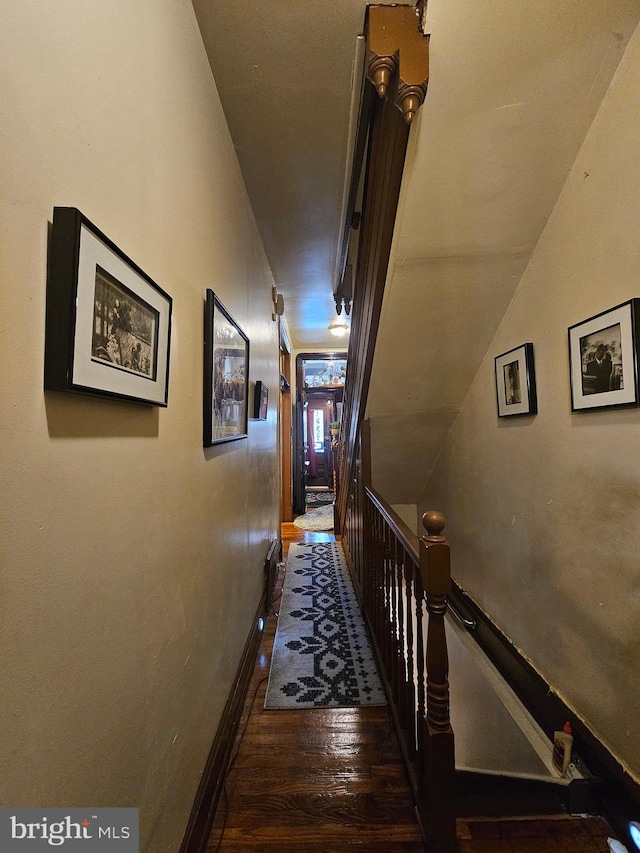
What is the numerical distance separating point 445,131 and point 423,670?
77.2 inches

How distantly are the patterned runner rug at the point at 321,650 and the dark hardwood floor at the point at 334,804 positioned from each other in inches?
5.8

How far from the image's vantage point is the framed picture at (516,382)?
67.0 inches

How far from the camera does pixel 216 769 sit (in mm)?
1224

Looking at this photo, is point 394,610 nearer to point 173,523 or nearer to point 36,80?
point 173,523

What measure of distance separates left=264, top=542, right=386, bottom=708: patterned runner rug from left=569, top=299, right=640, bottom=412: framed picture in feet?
5.42

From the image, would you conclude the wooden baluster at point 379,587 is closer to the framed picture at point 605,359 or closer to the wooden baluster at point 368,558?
the wooden baluster at point 368,558

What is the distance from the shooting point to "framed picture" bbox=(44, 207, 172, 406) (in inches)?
20.3

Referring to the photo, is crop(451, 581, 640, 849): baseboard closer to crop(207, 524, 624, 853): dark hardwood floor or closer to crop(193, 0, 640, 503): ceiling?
crop(207, 524, 624, 853): dark hardwood floor

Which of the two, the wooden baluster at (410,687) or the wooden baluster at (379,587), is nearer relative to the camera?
the wooden baluster at (410,687)

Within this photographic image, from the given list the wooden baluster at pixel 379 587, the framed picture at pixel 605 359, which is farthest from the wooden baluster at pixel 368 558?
the framed picture at pixel 605 359

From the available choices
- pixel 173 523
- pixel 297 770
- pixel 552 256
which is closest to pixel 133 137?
pixel 173 523

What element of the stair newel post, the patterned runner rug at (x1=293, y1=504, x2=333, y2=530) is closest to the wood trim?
the stair newel post

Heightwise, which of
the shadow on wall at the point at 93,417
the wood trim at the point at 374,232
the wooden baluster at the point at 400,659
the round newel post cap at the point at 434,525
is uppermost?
the wood trim at the point at 374,232

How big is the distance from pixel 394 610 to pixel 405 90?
6.64 feet
